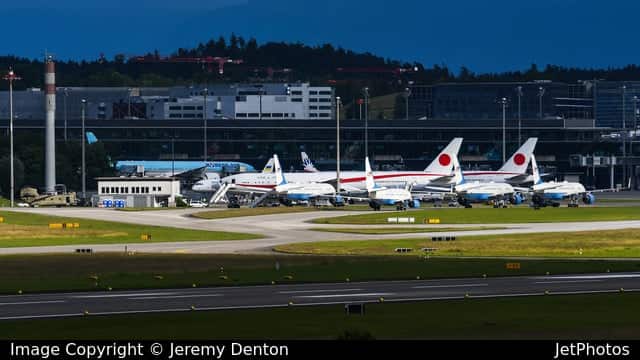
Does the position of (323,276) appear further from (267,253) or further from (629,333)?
(629,333)

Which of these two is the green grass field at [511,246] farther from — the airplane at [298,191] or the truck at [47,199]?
the truck at [47,199]

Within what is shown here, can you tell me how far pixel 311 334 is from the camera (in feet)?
158

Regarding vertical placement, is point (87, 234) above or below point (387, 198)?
below

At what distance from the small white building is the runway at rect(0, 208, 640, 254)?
72.1 ft

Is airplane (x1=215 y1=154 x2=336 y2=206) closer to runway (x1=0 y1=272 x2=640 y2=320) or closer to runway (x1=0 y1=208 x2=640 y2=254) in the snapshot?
runway (x1=0 y1=208 x2=640 y2=254)

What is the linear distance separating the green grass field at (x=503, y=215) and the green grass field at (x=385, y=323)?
86.1m

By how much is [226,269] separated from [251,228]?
52.9 meters

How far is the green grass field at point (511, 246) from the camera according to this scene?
96.2 meters

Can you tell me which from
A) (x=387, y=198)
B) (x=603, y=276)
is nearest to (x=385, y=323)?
(x=603, y=276)

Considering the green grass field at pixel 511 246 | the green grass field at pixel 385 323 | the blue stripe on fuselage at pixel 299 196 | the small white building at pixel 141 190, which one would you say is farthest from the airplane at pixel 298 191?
the green grass field at pixel 385 323

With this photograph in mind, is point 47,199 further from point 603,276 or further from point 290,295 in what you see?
point 290,295

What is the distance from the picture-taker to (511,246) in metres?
103

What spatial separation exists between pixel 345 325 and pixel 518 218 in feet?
336
